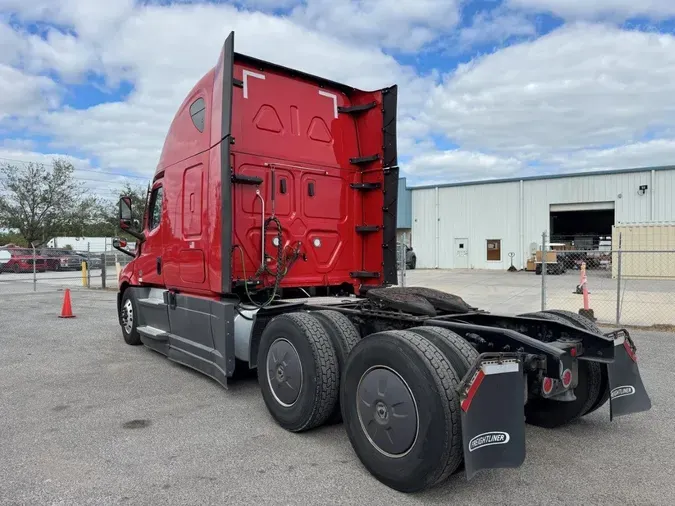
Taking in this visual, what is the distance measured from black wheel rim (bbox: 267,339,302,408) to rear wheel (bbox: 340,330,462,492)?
2.21ft

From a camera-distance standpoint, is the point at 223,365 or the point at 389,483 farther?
the point at 223,365

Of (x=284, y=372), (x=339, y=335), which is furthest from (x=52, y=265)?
(x=339, y=335)

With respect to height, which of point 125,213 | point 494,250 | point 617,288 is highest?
point 125,213

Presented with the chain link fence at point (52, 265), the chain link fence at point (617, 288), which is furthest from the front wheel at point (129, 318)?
the chain link fence at point (52, 265)

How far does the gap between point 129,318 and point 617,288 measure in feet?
31.7

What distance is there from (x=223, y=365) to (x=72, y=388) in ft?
6.23

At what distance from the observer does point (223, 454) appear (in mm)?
3803

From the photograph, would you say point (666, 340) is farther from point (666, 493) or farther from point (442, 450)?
point (442, 450)

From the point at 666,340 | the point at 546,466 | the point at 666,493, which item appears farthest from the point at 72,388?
the point at 666,340

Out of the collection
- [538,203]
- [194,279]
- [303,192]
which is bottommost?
[194,279]

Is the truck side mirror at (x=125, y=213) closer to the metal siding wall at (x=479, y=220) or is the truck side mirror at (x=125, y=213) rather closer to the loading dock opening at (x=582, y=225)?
the metal siding wall at (x=479, y=220)

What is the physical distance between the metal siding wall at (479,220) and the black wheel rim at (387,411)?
31.5 m

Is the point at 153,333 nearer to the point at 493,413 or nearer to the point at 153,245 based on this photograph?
the point at 153,245

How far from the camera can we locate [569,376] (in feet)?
11.3
